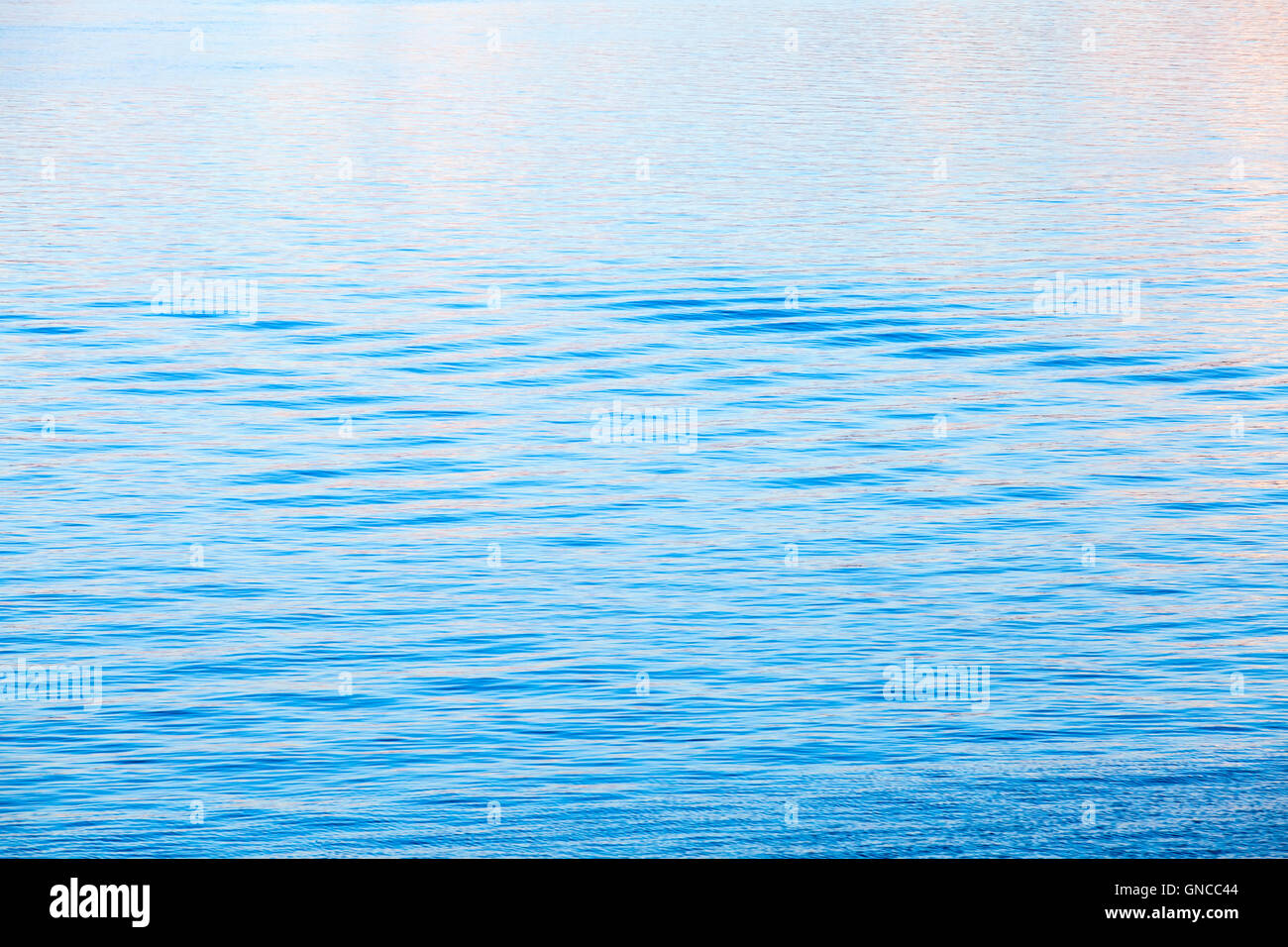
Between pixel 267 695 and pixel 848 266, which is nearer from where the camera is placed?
pixel 267 695

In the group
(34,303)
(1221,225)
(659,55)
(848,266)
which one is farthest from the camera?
(659,55)

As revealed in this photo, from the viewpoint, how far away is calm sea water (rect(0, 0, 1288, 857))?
1909 cm

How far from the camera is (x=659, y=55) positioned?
348 ft

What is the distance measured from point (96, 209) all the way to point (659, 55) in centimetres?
5140

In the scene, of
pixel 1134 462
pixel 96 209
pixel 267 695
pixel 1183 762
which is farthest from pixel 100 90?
pixel 1183 762

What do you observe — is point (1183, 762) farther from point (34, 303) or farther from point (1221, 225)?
point (1221, 225)

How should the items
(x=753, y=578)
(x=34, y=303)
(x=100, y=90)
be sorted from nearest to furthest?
(x=753, y=578) < (x=34, y=303) < (x=100, y=90)

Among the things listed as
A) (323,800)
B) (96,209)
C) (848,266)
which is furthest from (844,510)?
(96,209)

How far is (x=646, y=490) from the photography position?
31.7m

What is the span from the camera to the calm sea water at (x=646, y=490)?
19.1m

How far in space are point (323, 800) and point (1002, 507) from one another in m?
14.8

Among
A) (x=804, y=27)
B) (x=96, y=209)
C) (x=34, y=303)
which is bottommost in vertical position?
(x=34, y=303)

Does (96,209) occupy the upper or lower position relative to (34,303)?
upper

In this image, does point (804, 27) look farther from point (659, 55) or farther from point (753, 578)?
point (753, 578)
